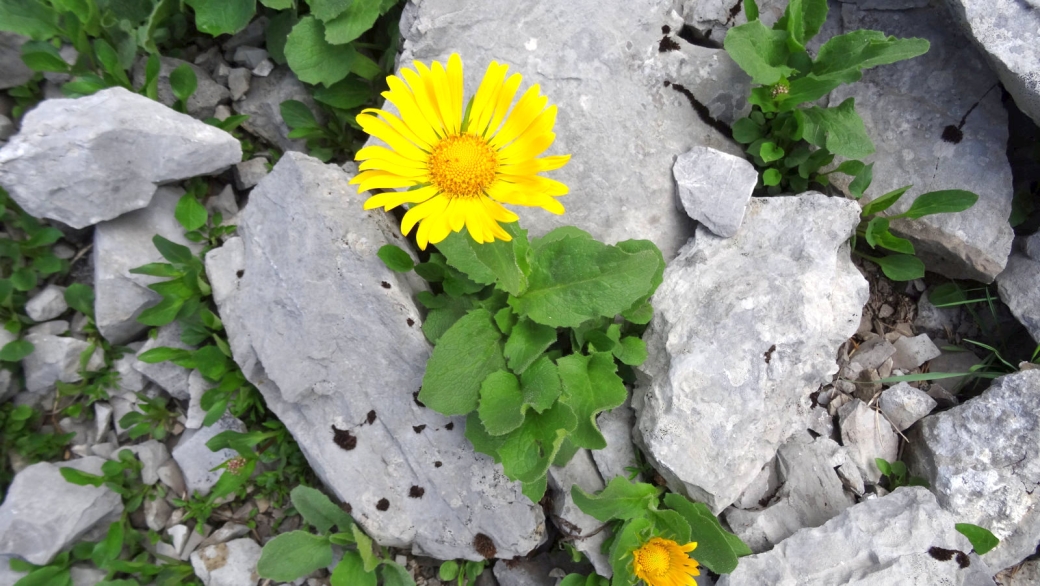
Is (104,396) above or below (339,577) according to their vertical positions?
above

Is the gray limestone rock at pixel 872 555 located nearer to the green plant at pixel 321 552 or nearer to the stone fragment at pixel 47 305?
the green plant at pixel 321 552

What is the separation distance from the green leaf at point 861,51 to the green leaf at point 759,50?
0.68ft

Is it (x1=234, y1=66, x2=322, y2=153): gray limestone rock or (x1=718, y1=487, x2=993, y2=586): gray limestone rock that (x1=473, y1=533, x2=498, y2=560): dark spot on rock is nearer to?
(x1=718, y1=487, x2=993, y2=586): gray limestone rock

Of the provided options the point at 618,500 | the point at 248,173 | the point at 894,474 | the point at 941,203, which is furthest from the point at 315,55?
the point at 894,474

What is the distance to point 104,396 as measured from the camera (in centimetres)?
413

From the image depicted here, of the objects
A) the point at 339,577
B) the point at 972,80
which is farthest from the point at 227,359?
the point at 972,80

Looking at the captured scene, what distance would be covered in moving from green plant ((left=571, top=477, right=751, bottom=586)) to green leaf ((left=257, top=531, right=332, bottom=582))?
1.48 metres

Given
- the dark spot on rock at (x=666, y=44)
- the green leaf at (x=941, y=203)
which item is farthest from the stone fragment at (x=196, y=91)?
the green leaf at (x=941, y=203)

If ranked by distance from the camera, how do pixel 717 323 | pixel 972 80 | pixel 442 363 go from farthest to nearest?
pixel 972 80, pixel 717 323, pixel 442 363

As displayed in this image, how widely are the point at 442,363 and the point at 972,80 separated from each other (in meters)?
3.50

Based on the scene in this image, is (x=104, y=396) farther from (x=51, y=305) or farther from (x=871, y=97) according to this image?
(x=871, y=97)

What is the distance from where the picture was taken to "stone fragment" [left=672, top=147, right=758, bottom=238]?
12.5 ft

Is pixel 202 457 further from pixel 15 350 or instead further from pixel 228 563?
pixel 15 350

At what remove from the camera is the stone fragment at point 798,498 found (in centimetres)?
366
